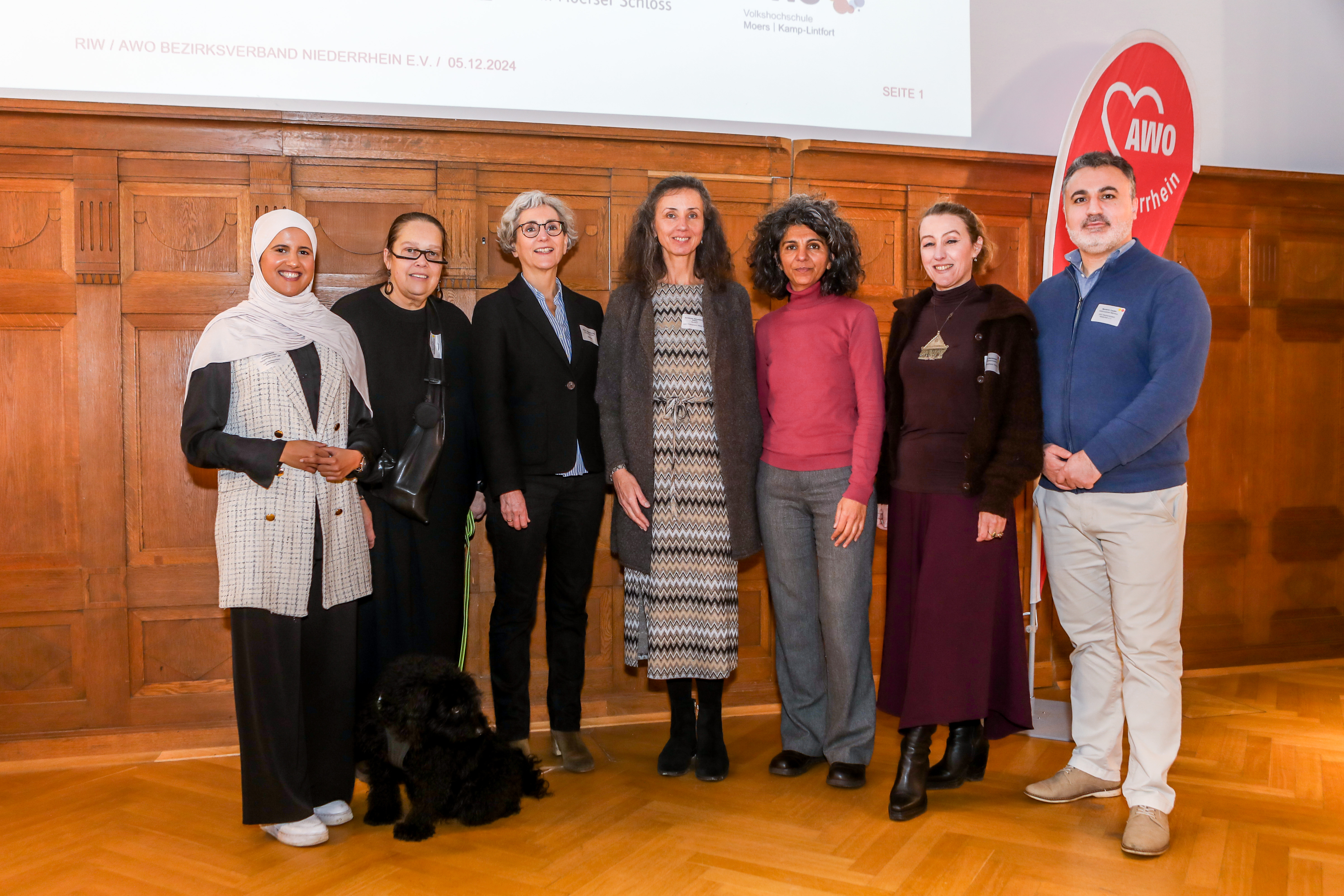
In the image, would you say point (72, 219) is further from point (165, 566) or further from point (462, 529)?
point (462, 529)

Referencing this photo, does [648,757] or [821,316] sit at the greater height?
[821,316]

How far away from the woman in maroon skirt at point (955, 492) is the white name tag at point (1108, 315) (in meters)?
0.16

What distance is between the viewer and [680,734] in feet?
9.32

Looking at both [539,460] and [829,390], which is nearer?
[829,390]

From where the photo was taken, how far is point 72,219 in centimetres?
303

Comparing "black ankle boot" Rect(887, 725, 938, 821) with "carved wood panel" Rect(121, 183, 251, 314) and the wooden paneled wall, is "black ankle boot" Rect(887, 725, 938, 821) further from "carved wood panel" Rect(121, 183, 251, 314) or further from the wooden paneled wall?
"carved wood panel" Rect(121, 183, 251, 314)

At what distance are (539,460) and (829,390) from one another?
0.94 metres

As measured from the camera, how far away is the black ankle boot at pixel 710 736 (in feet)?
9.06

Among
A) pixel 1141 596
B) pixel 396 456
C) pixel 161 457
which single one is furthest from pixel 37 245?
pixel 1141 596

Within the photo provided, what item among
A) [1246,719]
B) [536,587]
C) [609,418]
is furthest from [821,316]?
[1246,719]

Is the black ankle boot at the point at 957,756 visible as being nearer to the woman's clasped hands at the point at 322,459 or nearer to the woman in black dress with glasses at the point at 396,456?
the woman in black dress with glasses at the point at 396,456

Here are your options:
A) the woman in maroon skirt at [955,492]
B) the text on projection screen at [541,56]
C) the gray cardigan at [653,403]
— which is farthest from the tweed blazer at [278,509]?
the woman in maroon skirt at [955,492]

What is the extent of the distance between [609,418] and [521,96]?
1.42 meters

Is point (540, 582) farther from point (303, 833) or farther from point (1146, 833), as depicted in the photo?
point (1146, 833)
